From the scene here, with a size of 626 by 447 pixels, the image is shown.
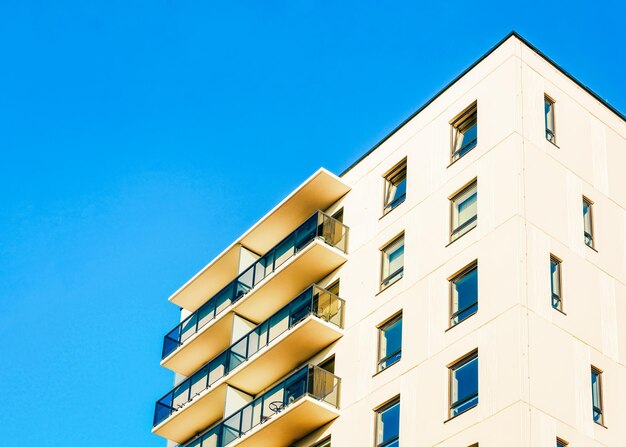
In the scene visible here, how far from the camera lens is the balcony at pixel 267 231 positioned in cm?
4556

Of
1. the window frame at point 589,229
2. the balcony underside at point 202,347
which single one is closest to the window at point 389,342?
the window frame at point 589,229

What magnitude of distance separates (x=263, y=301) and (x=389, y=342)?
28.2ft

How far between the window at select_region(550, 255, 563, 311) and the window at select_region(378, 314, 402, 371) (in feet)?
16.8

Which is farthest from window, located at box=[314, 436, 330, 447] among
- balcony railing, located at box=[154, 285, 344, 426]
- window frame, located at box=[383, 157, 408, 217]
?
window frame, located at box=[383, 157, 408, 217]

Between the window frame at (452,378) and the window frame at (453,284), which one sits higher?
the window frame at (453,284)

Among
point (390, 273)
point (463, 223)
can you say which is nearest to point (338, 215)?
point (390, 273)

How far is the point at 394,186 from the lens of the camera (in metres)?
43.2

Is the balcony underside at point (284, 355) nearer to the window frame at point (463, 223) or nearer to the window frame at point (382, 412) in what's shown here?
the window frame at point (382, 412)

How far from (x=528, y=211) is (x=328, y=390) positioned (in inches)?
347

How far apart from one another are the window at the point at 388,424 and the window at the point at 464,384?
235 cm

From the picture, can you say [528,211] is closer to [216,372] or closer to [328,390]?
[328,390]

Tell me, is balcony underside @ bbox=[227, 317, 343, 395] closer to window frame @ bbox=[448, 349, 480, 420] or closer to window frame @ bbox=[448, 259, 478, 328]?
window frame @ bbox=[448, 259, 478, 328]

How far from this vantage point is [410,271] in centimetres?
3878

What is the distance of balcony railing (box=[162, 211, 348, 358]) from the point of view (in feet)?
144
